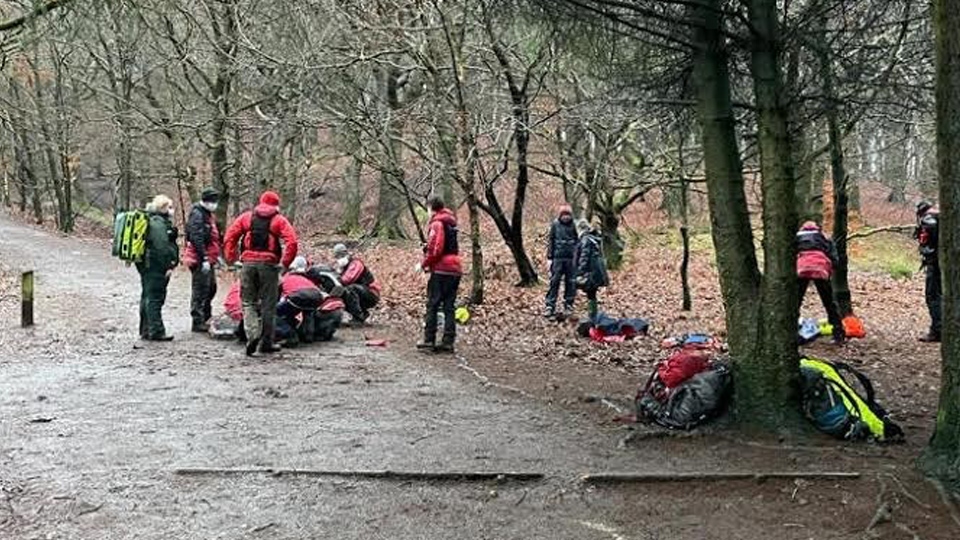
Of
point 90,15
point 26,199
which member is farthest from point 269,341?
point 26,199

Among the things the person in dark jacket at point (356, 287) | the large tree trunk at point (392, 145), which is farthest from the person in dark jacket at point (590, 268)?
the large tree trunk at point (392, 145)

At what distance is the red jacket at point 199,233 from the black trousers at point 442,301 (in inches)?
120

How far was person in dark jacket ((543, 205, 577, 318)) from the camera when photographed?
1524 cm

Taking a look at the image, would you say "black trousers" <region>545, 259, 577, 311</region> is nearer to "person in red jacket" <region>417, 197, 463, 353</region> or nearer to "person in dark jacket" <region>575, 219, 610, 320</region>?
"person in dark jacket" <region>575, 219, 610, 320</region>

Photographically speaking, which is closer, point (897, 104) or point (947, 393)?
point (947, 393)

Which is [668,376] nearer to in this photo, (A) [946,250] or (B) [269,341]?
(A) [946,250]

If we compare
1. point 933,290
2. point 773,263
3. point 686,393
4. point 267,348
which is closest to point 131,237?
point 267,348

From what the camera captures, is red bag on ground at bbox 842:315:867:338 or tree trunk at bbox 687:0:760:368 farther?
red bag on ground at bbox 842:315:867:338

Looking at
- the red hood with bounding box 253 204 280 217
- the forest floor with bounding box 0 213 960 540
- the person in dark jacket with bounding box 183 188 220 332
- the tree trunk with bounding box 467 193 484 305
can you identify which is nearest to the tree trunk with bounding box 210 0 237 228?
the tree trunk with bounding box 467 193 484 305

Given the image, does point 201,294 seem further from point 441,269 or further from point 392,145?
point 392,145

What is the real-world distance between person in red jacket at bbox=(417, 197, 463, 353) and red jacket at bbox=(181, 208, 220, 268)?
3.00 meters

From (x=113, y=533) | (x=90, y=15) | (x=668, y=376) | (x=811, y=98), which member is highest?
(x=90, y=15)

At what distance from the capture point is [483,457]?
21.1ft

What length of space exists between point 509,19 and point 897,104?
11.9 ft
